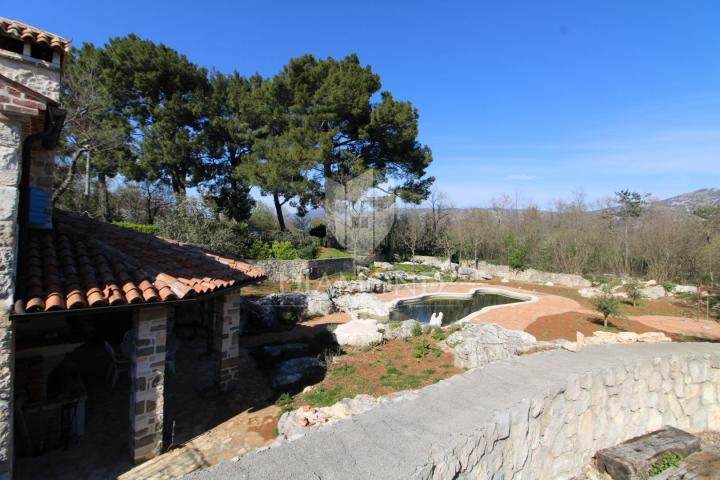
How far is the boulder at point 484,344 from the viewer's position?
27.5 ft

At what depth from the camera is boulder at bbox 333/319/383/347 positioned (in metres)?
10.3

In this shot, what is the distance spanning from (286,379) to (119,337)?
491cm

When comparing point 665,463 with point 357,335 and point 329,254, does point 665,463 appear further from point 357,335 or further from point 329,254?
point 329,254

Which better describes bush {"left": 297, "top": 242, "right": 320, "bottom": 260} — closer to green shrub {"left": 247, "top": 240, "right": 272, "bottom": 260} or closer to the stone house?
green shrub {"left": 247, "top": 240, "right": 272, "bottom": 260}

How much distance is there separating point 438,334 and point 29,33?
1042 cm

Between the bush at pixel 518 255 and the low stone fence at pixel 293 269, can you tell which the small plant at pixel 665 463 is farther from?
the bush at pixel 518 255

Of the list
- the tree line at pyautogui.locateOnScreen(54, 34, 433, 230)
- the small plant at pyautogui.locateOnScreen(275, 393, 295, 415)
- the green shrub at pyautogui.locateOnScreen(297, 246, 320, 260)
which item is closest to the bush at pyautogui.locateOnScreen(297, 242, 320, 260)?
the green shrub at pyautogui.locateOnScreen(297, 246, 320, 260)

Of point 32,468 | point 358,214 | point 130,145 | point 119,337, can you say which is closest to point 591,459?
point 32,468

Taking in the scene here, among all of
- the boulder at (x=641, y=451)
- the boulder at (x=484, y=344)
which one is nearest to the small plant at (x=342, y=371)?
the boulder at (x=484, y=344)

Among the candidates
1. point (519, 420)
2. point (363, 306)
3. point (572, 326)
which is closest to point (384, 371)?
point (519, 420)

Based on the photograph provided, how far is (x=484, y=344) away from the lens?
344 inches

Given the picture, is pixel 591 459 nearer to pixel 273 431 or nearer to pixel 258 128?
pixel 273 431

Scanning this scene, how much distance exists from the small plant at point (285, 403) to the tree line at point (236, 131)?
17.4m

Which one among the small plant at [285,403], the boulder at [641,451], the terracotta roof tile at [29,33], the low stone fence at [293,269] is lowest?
the boulder at [641,451]
